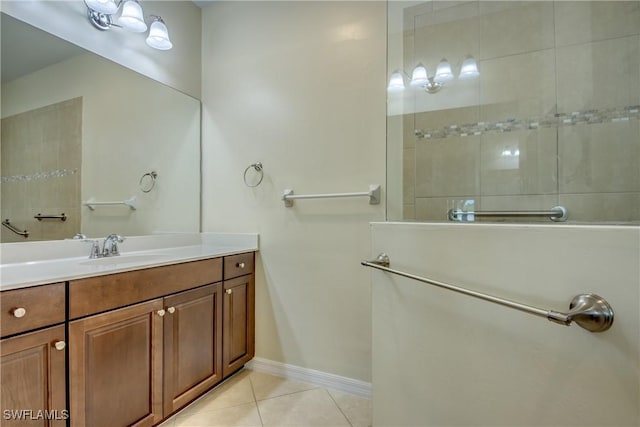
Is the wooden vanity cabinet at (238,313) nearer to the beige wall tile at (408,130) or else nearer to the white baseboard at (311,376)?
the white baseboard at (311,376)

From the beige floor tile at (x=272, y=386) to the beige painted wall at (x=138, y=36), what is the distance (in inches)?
78.9

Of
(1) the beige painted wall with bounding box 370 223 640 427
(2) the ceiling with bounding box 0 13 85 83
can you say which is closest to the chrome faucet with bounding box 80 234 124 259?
(2) the ceiling with bounding box 0 13 85 83

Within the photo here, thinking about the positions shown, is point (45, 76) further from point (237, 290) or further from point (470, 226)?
point (470, 226)

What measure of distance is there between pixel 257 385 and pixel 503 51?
91.7 inches

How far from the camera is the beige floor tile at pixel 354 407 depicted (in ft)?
4.92

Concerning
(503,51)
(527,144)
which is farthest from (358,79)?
(527,144)

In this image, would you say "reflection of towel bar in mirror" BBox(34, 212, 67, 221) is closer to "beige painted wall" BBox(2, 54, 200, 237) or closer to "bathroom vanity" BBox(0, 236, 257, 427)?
"beige painted wall" BBox(2, 54, 200, 237)

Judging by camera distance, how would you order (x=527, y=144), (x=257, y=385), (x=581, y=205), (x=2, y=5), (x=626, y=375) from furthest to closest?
(x=257, y=385) < (x=527, y=144) < (x=581, y=205) < (x=2, y=5) < (x=626, y=375)

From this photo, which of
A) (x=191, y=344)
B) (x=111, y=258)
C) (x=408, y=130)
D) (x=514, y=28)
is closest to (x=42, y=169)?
(x=111, y=258)

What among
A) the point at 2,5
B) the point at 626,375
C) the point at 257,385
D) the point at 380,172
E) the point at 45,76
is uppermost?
the point at 2,5

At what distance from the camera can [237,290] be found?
6.10 ft

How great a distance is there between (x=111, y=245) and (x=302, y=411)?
1.36 m

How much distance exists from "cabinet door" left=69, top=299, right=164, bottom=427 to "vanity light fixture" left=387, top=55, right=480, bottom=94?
1.66m

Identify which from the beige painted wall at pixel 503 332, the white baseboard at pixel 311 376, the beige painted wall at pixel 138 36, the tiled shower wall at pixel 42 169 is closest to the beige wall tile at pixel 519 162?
the beige painted wall at pixel 503 332
